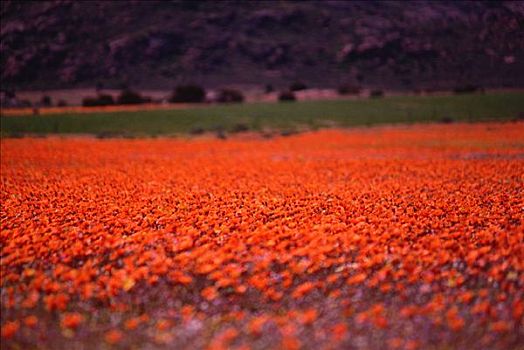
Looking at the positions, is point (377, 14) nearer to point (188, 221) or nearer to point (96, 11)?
point (96, 11)

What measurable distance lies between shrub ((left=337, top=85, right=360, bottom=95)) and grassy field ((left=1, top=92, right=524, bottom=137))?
64.2 feet

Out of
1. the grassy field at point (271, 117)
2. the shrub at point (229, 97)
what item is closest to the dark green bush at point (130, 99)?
the shrub at point (229, 97)

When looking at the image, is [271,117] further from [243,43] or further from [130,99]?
Result: [243,43]

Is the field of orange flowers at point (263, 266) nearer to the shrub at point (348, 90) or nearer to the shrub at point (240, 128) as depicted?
the shrub at point (240, 128)

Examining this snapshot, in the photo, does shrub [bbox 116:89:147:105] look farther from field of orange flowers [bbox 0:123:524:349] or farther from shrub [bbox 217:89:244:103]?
field of orange flowers [bbox 0:123:524:349]

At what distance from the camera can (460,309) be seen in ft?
15.6

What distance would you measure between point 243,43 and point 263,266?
91984 mm

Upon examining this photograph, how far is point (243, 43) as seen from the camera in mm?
93938

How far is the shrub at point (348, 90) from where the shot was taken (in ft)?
241

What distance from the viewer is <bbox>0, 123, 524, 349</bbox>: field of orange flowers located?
14.3ft

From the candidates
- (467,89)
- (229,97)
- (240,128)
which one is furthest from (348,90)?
(240,128)

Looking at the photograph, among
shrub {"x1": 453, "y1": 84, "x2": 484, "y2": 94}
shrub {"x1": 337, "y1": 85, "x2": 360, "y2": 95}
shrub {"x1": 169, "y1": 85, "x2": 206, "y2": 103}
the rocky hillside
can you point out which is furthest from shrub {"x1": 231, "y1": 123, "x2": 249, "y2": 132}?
the rocky hillside

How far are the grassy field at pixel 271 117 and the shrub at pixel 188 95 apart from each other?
50.7 ft

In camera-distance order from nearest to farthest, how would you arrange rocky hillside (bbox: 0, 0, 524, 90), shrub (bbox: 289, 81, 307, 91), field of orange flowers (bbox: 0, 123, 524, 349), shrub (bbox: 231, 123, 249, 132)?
field of orange flowers (bbox: 0, 123, 524, 349), shrub (bbox: 231, 123, 249, 132), shrub (bbox: 289, 81, 307, 91), rocky hillside (bbox: 0, 0, 524, 90)
